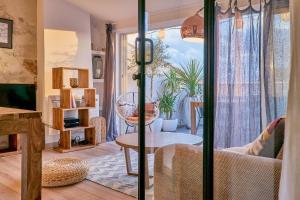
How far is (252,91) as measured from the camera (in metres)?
1.93

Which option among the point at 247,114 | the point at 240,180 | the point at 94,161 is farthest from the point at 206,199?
the point at 94,161

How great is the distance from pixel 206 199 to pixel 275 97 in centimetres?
70

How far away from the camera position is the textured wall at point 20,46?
14.8ft

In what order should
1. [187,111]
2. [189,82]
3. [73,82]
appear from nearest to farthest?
[189,82] < [187,111] < [73,82]

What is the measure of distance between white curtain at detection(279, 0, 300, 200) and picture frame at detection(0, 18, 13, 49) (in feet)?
14.1

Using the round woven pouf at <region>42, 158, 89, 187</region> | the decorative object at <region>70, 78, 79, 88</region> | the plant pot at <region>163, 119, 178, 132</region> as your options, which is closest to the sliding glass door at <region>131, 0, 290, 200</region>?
the plant pot at <region>163, 119, 178, 132</region>

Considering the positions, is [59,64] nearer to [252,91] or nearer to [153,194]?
[153,194]

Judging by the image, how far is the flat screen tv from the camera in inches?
171

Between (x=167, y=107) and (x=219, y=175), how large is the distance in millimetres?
1522

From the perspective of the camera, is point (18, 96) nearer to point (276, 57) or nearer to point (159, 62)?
point (159, 62)

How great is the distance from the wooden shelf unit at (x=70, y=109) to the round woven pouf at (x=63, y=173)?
125cm

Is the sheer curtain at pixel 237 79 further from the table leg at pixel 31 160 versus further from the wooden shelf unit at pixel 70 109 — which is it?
the wooden shelf unit at pixel 70 109

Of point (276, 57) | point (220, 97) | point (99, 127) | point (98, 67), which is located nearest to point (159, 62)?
point (220, 97)

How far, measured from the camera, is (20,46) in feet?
15.4
